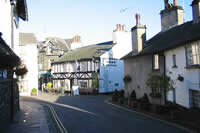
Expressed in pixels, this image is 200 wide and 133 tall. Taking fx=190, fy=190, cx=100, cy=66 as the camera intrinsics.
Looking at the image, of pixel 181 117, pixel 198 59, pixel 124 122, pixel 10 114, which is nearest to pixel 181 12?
pixel 198 59

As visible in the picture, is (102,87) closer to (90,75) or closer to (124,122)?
(90,75)

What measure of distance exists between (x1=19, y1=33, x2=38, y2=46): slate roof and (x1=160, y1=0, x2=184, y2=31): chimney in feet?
73.7

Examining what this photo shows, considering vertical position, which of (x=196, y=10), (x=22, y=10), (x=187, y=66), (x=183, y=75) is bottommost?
(x=183, y=75)

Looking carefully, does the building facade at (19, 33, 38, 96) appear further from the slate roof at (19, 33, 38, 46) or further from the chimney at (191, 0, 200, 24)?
the chimney at (191, 0, 200, 24)

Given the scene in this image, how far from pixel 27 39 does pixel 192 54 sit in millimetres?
29475

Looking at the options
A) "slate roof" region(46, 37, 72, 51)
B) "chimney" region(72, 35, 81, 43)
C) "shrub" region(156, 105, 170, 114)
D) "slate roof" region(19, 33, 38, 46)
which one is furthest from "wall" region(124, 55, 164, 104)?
"slate roof" region(46, 37, 72, 51)

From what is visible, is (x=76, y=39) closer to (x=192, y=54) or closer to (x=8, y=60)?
(x=192, y=54)

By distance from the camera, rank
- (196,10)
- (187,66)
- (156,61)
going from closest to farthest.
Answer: (187,66)
(196,10)
(156,61)

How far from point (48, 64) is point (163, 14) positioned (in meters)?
30.4

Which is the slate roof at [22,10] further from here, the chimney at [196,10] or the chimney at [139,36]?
the chimney at [196,10]

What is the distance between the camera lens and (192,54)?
482 inches

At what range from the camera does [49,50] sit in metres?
44.3

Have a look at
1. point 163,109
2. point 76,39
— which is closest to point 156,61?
point 163,109

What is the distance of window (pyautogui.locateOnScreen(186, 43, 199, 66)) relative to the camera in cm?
1178
